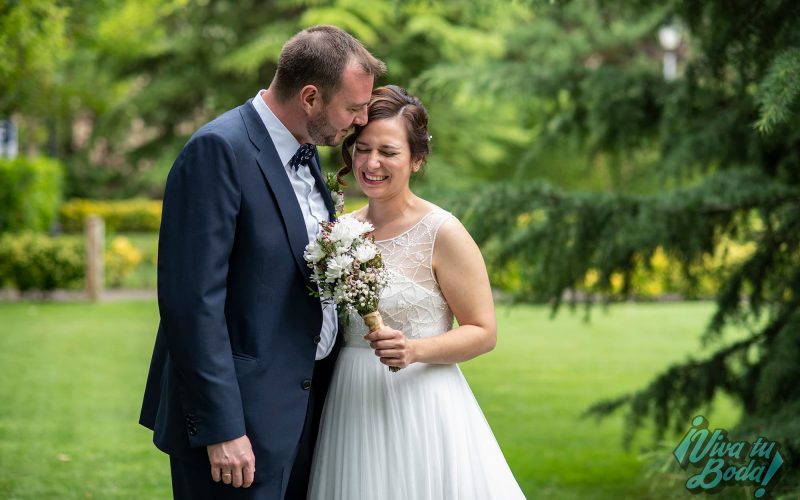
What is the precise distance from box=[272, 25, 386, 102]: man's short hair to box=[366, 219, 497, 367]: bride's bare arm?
690mm

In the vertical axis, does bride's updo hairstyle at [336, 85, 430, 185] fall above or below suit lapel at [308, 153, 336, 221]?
above

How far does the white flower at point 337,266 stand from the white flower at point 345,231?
0.05m

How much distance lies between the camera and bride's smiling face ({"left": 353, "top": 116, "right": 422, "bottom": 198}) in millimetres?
3604

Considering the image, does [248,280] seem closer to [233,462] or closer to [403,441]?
[233,462]

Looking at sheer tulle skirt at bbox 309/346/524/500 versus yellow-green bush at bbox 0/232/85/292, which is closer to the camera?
sheer tulle skirt at bbox 309/346/524/500

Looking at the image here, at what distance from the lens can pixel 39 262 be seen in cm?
1630

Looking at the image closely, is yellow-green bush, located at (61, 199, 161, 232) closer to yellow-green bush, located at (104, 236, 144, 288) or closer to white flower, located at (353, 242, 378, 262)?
yellow-green bush, located at (104, 236, 144, 288)

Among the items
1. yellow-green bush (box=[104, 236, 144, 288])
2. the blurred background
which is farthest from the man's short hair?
yellow-green bush (box=[104, 236, 144, 288])

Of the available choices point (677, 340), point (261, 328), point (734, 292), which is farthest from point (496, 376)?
point (261, 328)

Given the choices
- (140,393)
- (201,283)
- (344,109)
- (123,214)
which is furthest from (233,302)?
(123,214)

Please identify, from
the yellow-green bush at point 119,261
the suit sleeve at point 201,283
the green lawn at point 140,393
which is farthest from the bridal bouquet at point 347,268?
the yellow-green bush at point 119,261

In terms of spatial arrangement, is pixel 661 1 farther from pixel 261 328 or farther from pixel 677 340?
pixel 677 340

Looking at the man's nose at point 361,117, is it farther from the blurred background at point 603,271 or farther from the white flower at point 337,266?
the blurred background at point 603,271

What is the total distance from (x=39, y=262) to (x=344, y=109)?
558 inches
